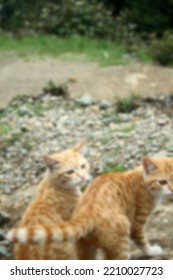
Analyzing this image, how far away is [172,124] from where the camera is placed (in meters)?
6.46

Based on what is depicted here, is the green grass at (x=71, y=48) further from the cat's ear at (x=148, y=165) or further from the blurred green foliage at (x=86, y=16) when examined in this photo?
the cat's ear at (x=148, y=165)

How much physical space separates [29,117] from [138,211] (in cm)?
342

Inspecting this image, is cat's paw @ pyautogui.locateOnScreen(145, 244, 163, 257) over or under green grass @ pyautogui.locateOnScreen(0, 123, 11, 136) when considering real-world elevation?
under

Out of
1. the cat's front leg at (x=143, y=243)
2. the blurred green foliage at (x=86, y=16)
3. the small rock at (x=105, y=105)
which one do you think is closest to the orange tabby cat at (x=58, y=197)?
the cat's front leg at (x=143, y=243)

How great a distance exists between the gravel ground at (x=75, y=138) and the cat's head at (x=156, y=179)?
0.41 meters

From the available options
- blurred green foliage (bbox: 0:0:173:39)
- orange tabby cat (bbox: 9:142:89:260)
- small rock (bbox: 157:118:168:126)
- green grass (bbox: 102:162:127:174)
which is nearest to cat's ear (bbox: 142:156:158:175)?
orange tabby cat (bbox: 9:142:89:260)

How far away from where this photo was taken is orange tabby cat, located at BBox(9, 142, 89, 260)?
143 inches

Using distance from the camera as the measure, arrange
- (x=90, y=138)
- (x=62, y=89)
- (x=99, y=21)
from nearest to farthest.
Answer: (x=90, y=138), (x=62, y=89), (x=99, y=21)

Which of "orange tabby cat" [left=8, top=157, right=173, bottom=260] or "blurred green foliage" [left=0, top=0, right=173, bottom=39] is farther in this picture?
"blurred green foliage" [left=0, top=0, right=173, bottom=39]

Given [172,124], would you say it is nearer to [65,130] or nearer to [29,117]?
[65,130]

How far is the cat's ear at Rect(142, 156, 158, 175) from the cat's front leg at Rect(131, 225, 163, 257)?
12.9 inches

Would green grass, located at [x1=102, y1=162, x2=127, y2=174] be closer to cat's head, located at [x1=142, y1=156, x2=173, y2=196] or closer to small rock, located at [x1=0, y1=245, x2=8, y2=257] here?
small rock, located at [x1=0, y1=245, x2=8, y2=257]
